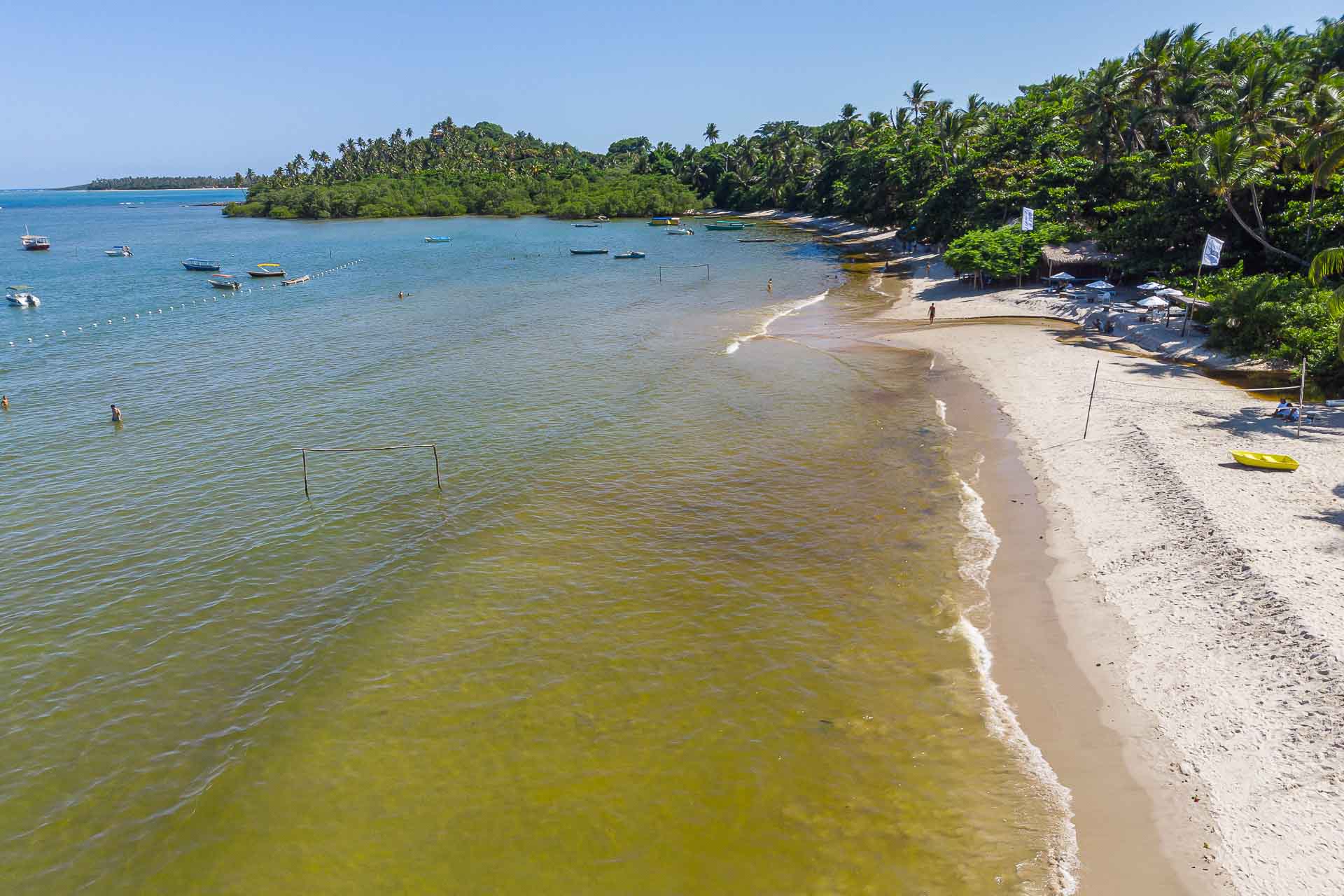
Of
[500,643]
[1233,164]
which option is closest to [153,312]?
[500,643]

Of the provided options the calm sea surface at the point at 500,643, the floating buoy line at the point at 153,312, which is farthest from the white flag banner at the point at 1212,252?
the floating buoy line at the point at 153,312

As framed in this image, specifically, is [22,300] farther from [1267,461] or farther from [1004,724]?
[1267,461]

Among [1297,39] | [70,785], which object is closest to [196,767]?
[70,785]

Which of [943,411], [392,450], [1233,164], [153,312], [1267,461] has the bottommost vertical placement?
[392,450]

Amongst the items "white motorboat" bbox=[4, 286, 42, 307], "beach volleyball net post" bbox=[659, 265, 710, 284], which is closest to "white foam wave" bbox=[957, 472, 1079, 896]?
"beach volleyball net post" bbox=[659, 265, 710, 284]

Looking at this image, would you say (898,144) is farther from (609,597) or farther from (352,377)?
(609,597)

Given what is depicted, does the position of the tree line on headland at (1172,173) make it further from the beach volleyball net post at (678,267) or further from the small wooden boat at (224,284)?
the small wooden boat at (224,284)
